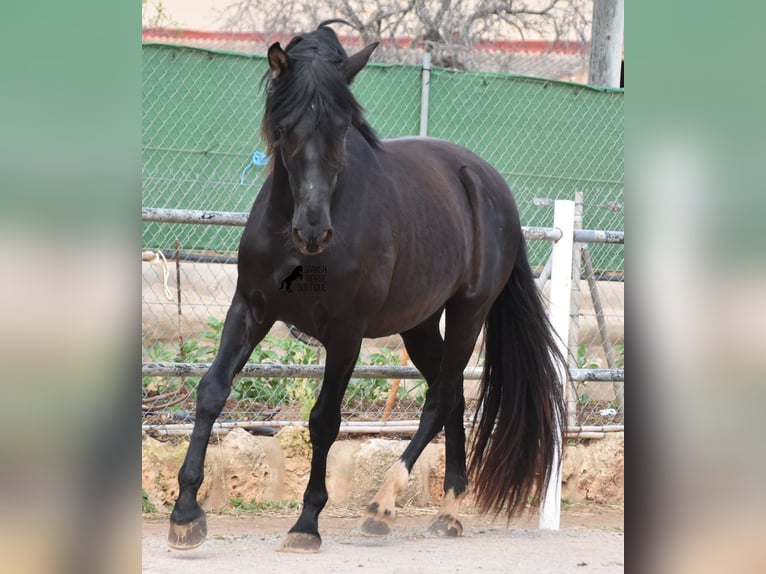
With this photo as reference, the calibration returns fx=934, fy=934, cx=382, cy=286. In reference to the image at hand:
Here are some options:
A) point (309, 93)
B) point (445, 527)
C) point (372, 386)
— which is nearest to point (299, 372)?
point (445, 527)

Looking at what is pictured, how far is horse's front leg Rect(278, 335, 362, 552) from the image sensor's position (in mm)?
3748

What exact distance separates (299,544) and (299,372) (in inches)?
Answer: 43.7

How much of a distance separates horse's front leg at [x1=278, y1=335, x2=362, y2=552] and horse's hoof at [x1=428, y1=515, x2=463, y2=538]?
90 cm

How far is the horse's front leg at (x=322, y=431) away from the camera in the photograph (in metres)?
3.75

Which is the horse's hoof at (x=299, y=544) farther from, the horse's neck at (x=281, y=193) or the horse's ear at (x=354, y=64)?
the horse's ear at (x=354, y=64)

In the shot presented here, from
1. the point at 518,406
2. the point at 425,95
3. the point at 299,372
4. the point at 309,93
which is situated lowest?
the point at 518,406

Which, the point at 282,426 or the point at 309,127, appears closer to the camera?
the point at 309,127

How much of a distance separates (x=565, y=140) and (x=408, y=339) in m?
3.46

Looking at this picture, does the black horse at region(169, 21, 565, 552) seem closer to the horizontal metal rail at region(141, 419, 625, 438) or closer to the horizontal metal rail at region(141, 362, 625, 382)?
the horizontal metal rail at region(141, 362, 625, 382)

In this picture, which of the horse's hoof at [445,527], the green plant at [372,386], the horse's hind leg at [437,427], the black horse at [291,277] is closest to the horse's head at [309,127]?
the black horse at [291,277]

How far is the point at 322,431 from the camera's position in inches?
153

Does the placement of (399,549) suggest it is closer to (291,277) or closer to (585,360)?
(291,277)
